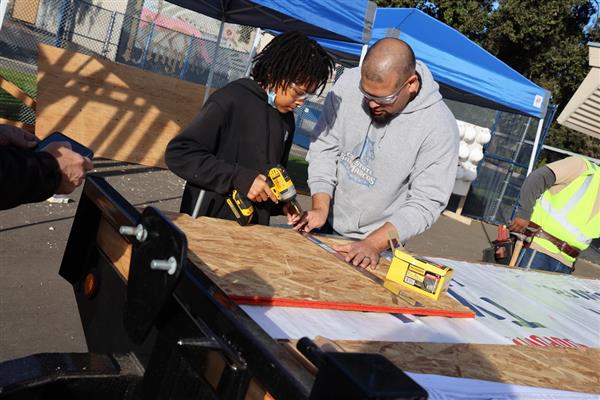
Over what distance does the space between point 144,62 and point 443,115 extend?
649 inches

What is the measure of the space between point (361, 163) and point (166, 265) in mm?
2074

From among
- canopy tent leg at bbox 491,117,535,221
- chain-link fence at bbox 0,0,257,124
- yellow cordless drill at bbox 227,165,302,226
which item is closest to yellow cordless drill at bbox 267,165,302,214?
yellow cordless drill at bbox 227,165,302,226

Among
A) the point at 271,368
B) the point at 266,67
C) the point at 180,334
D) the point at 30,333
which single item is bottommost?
the point at 30,333

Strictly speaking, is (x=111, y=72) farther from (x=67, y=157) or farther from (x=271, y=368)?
(x=271, y=368)

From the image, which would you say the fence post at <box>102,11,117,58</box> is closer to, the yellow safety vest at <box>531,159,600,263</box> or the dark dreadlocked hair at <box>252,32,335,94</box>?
the yellow safety vest at <box>531,159,600,263</box>

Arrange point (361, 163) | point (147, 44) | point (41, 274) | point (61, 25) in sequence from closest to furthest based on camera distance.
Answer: point (361, 163)
point (41, 274)
point (61, 25)
point (147, 44)

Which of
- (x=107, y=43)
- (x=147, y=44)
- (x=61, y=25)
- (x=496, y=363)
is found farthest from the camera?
(x=147, y=44)

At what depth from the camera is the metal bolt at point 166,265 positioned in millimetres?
1565

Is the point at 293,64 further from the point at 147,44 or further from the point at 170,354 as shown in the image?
the point at 147,44

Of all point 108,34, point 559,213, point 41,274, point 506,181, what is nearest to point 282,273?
point 41,274

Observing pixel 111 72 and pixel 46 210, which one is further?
pixel 111 72

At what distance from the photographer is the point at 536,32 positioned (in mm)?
25688

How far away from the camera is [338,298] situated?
2.21 metres

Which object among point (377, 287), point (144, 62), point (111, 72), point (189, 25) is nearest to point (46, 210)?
point (111, 72)
